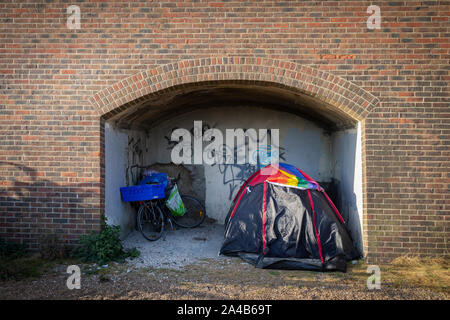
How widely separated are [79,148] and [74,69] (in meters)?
1.30

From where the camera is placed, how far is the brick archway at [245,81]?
5.83 metres

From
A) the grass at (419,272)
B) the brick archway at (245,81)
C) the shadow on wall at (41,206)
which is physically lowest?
the grass at (419,272)

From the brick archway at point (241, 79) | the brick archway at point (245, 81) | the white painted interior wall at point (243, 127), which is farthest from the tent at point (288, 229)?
the white painted interior wall at point (243, 127)

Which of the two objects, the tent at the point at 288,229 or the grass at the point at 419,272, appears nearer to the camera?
the grass at the point at 419,272

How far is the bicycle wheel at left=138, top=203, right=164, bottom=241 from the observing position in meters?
7.32

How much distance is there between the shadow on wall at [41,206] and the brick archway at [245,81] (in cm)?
33

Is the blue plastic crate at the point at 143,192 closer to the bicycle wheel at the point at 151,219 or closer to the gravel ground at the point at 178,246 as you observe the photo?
the bicycle wheel at the point at 151,219

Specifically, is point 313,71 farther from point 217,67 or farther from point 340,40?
point 217,67

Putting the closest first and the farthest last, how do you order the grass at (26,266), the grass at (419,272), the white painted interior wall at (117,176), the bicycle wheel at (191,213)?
the grass at (419,272), the grass at (26,266), the white painted interior wall at (117,176), the bicycle wheel at (191,213)

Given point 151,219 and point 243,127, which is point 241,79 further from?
point 151,219

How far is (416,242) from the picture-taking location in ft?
18.8

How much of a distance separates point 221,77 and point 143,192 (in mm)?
2804

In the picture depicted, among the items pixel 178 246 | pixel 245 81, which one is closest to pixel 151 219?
pixel 178 246

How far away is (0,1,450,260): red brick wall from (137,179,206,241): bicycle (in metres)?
1.59
